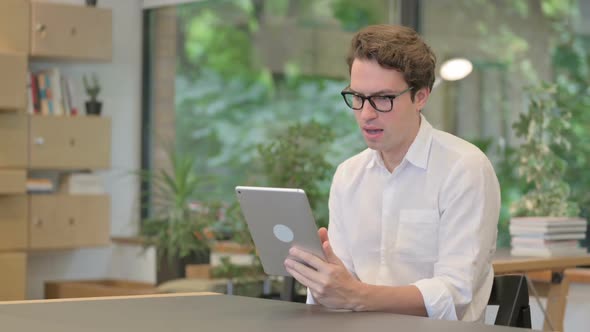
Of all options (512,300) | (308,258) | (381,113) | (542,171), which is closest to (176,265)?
(542,171)

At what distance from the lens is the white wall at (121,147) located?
6.56 meters

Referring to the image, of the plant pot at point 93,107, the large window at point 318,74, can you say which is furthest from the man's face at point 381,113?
the plant pot at point 93,107

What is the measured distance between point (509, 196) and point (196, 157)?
2262 mm

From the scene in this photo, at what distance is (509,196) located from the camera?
16.3ft

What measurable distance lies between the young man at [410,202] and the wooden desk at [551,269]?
4.03 ft

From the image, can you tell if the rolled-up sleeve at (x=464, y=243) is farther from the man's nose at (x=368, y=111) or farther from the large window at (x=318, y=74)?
the large window at (x=318, y=74)

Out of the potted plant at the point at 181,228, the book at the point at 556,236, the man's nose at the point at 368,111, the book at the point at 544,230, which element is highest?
→ the man's nose at the point at 368,111

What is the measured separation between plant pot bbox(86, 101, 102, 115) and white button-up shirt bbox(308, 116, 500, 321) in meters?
3.93

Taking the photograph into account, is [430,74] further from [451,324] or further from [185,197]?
[185,197]

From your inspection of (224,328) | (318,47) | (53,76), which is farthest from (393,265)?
(53,76)

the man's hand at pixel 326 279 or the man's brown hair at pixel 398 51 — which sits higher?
the man's brown hair at pixel 398 51

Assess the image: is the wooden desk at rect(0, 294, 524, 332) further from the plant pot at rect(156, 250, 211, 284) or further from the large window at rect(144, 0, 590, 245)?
the plant pot at rect(156, 250, 211, 284)

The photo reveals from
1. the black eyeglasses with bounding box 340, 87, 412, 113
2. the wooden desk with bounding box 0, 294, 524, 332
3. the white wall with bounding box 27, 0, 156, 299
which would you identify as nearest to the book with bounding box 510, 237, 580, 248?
the black eyeglasses with bounding box 340, 87, 412, 113

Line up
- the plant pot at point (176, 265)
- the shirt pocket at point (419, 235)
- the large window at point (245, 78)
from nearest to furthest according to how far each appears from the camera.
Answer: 1. the shirt pocket at point (419, 235)
2. the plant pot at point (176, 265)
3. the large window at point (245, 78)
